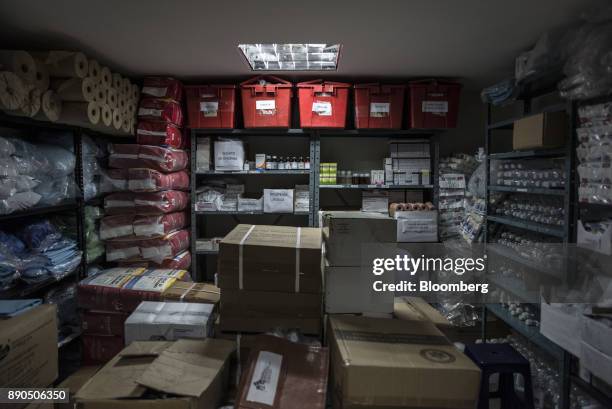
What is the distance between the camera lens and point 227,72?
131 inches

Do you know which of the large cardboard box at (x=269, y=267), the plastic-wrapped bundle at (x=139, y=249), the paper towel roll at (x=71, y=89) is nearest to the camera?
the large cardboard box at (x=269, y=267)

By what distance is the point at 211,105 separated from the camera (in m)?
3.50

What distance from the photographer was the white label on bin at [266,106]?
3.46 metres

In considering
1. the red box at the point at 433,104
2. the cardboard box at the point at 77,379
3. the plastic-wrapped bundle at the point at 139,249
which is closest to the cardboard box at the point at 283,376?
the cardboard box at the point at 77,379

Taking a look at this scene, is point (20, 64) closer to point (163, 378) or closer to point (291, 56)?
point (291, 56)

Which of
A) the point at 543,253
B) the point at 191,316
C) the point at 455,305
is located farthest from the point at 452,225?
the point at 191,316

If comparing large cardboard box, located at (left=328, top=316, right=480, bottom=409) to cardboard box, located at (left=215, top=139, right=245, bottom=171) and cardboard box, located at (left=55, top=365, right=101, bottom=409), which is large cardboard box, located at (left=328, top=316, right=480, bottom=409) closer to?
cardboard box, located at (left=55, top=365, right=101, bottom=409)

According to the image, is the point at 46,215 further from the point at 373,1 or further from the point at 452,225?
the point at 452,225

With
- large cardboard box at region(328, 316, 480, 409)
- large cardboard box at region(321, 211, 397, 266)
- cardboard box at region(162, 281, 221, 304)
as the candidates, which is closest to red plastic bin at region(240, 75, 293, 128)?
cardboard box at region(162, 281, 221, 304)

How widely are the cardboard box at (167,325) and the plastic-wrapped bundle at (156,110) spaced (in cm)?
183

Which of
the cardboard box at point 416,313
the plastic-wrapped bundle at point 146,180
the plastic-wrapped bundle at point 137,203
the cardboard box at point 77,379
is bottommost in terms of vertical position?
the cardboard box at point 77,379

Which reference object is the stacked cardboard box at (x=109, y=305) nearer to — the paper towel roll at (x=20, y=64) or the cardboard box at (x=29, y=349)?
the cardboard box at (x=29, y=349)

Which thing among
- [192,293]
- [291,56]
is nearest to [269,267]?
[192,293]

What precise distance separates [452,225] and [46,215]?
142 inches
